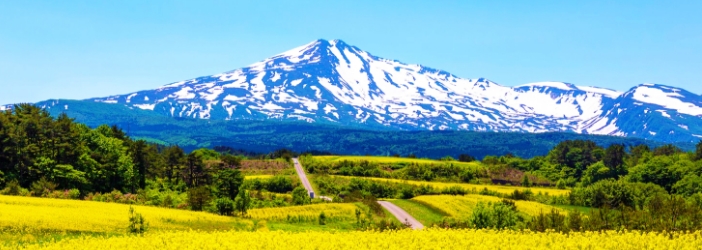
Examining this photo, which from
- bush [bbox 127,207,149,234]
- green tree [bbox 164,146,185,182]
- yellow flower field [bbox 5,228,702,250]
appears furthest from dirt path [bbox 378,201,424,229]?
yellow flower field [bbox 5,228,702,250]

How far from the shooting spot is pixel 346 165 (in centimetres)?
16500

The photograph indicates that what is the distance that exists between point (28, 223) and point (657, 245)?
3735cm

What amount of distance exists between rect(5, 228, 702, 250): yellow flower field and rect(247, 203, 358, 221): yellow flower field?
1758 inches

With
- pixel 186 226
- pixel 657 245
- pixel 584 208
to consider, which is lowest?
pixel 584 208

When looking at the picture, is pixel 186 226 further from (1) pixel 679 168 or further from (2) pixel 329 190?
(1) pixel 679 168

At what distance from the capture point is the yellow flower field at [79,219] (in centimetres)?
4081

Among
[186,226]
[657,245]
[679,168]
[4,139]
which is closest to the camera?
[657,245]

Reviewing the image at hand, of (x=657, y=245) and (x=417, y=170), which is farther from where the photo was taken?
(x=417, y=170)

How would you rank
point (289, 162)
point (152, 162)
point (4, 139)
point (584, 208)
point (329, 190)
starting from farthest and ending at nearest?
point (289, 162) → point (329, 190) → point (152, 162) → point (584, 208) → point (4, 139)

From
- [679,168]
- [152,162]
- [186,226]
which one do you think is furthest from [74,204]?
[679,168]

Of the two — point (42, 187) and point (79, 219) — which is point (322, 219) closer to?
point (79, 219)

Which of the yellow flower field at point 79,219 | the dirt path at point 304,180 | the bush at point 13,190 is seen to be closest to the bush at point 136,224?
the yellow flower field at point 79,219

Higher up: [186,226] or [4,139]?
[4,139]

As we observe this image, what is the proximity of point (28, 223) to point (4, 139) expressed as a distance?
163ft
